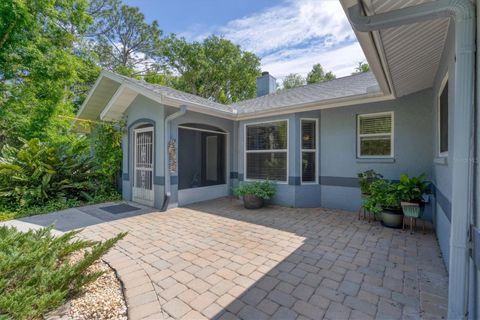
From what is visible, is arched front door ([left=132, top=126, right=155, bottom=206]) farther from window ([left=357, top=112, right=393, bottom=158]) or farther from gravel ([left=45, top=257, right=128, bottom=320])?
window ([left=357, top=112, right=393, bottom=158])

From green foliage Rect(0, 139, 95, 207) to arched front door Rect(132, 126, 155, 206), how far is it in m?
1.56

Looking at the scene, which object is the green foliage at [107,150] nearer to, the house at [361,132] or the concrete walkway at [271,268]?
the house at [361,132]

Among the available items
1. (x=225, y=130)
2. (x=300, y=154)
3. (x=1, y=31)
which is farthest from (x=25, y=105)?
(x=300, y=154)

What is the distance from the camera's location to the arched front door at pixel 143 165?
682 centimetres

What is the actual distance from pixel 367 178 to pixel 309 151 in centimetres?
174

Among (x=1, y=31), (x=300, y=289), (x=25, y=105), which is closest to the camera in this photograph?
(x=300, y=289)

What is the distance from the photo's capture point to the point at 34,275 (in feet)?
7.18

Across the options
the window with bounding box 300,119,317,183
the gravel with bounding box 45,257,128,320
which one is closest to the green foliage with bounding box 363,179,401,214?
the window with bounding box 300,119,317,183

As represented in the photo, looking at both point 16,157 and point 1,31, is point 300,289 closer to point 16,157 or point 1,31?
point 16,157

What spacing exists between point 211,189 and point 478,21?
7011 millimetres

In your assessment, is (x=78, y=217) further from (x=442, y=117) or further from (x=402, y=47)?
(x=442, y=117)

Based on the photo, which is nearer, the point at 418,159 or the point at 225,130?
the point at 418,159

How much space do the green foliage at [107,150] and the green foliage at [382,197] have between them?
7.68m

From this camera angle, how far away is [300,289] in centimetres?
254
